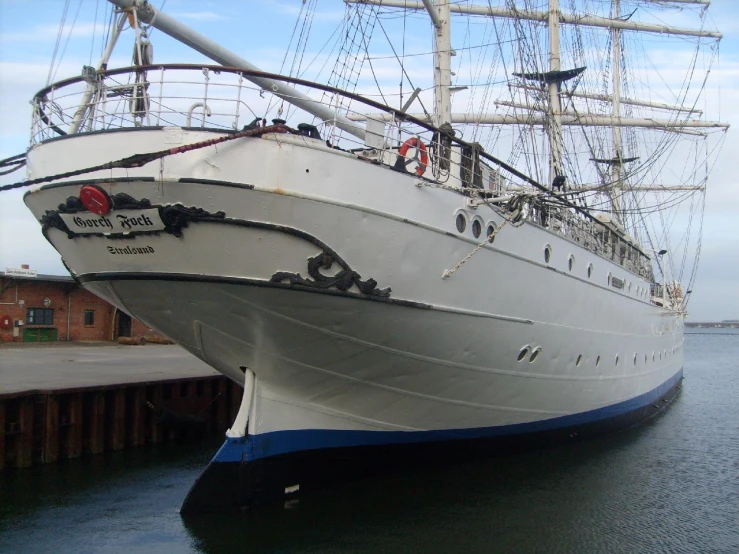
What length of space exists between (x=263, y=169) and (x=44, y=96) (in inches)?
139

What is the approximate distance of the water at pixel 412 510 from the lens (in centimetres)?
889

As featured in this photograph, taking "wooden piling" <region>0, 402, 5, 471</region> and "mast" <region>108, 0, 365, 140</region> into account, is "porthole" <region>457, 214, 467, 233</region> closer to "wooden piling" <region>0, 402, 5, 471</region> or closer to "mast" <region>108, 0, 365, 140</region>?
"mast" <region>108, 0, 365, 140</region>

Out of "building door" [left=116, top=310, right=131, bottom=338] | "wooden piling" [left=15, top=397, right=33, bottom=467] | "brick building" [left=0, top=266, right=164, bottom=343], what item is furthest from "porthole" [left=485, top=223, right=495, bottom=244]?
"building door" [left=116, top=310, right=131, bottom=338]

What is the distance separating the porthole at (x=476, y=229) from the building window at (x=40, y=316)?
2398 centimetres

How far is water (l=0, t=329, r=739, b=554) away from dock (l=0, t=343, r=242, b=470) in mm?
430

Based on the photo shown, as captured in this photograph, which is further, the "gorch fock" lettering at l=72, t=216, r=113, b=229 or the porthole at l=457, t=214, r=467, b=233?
the porthole at l=457, t=214, r=467, b=233

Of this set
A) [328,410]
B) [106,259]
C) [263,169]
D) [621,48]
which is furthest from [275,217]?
[621,48]

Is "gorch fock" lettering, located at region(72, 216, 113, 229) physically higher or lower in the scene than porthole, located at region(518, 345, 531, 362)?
higher

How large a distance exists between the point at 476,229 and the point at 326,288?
2815mm

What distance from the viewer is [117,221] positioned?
7.91 m

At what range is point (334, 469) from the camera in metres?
10.2

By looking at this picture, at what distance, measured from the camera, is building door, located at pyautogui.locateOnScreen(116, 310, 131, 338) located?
103 ft

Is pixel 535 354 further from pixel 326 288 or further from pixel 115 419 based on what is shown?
pixel 115 419

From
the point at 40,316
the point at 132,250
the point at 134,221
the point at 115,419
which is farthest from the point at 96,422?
the point at 40,316
